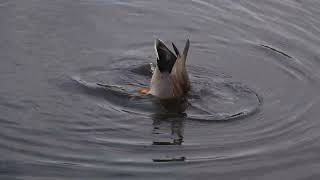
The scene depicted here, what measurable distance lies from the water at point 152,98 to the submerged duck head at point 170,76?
26 centimetres

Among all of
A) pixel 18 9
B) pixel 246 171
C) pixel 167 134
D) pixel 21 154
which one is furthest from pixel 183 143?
pixel 18 9

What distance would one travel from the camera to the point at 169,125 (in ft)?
30.7

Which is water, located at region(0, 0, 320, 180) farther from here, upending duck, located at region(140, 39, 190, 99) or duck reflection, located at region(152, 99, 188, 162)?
upending duck, located at region(140, 39, 190, 99)

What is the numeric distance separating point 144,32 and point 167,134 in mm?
3475

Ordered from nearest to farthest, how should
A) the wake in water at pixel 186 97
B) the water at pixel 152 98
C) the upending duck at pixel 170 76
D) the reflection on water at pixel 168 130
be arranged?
the water at pixel 152 98, the reflection on water at pixel 168 130, the wake in water at pixel 186 97, the upending duck at pixel 170 76

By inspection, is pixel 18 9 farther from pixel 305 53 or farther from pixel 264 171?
pixel 264 171

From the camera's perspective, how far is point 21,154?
8047 mm

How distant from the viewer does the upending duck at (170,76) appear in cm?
1016

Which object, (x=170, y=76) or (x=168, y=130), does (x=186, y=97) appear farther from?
(x=168, y=130)

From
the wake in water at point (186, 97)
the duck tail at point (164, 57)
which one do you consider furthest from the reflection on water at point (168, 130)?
the duck tail at point (164, 57)

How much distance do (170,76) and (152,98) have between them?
437 mm

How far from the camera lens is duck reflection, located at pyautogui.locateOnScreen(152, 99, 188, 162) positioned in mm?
8734

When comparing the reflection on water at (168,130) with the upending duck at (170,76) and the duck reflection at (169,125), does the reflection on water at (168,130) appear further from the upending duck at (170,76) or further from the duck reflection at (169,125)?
the upending duck at (170,76)

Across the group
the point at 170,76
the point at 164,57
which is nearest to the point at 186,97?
the point at 170,76
